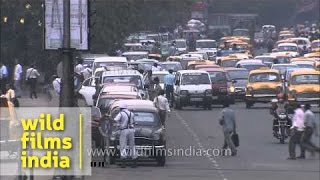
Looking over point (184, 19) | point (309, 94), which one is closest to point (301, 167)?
point (309, 94)

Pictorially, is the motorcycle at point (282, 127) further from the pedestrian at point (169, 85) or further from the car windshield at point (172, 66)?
the car windshield at point (172, 66)

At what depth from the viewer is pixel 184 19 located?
3922 inches

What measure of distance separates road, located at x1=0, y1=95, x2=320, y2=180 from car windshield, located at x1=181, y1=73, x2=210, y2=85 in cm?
698

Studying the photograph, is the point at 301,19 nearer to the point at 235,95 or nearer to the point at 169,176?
the point at 235,95

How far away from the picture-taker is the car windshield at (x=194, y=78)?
132 ft

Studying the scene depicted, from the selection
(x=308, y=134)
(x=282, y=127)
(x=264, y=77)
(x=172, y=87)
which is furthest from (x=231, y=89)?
(x=308, y=134)

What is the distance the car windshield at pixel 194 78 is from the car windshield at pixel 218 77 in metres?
0.82

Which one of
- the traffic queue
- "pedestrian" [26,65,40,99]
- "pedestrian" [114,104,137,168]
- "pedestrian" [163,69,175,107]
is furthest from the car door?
"pedestrian" [114,104,137,168]

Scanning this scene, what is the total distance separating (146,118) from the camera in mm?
22125

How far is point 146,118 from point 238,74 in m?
24.3

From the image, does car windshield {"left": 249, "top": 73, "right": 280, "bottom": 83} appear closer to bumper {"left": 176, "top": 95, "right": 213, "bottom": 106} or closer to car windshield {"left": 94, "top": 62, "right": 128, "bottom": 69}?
bumper {"left": 176, "top": 95, "right": 213, "bottom": 106}

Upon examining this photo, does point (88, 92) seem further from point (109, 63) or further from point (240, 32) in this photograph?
point (240, 32)

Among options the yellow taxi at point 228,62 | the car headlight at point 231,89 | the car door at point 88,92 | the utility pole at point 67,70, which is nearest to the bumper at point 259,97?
the car headlight at point 231,89

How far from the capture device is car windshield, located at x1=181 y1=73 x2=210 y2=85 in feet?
132
